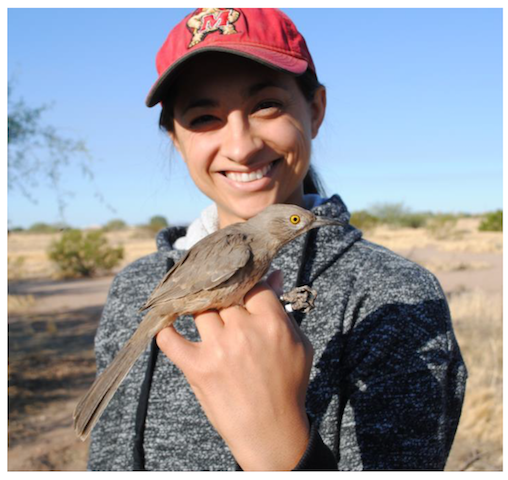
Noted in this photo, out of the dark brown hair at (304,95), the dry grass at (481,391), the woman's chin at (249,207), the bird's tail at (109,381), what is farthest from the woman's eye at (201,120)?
the dry grass at (481,391)

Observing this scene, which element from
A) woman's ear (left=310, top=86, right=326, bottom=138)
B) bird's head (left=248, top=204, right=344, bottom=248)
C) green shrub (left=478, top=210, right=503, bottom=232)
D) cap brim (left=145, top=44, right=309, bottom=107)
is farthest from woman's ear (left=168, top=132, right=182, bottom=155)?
green shrub (left=478, top=210, right=503, bottom=232)

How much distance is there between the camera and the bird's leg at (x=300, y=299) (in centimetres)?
239

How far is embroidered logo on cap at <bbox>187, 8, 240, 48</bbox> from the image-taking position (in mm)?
2801

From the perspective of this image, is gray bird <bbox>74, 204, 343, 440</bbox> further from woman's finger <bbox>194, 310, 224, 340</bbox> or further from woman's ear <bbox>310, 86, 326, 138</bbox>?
woman's ear <bbox>310, 86, 326, 138</bbox>

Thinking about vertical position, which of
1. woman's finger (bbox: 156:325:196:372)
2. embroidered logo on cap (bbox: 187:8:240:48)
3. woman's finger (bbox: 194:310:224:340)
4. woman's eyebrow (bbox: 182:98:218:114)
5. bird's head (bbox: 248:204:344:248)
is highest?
embroidered logo on cap (bbox: 187:8:240:48)

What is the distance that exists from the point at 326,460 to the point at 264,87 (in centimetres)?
195

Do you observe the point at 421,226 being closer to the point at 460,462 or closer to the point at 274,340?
the point at 460,462

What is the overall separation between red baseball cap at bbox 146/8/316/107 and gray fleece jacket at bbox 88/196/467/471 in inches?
37.3

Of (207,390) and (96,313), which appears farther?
(96,313)

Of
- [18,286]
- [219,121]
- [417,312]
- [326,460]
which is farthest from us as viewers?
[18,286]

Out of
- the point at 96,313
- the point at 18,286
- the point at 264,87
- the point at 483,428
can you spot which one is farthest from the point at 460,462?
the point at 18,286

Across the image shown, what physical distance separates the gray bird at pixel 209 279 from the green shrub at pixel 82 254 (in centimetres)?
2857

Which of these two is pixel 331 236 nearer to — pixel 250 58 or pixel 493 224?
pixel 250 58

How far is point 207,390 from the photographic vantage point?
6.97ft
